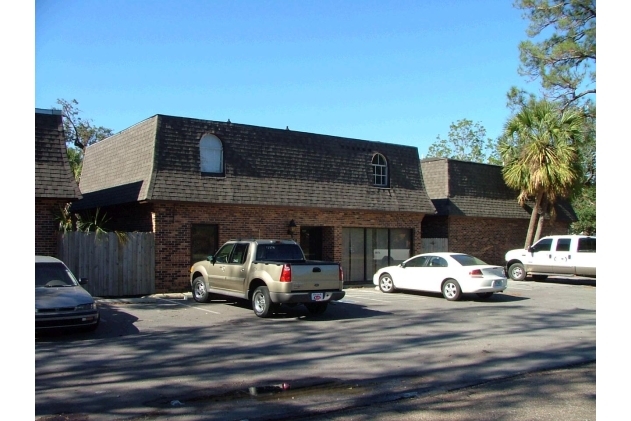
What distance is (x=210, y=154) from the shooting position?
67.8 ft

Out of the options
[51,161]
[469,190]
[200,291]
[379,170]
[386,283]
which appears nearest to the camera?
[200,291]

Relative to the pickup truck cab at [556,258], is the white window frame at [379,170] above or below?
above

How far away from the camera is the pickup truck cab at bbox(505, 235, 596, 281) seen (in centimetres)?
2338

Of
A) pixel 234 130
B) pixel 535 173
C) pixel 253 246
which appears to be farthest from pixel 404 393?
pixel 535 173

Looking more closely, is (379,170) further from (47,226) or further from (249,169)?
(47,226)

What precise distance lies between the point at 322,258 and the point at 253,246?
8373 mm

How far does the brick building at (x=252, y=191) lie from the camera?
766 inches

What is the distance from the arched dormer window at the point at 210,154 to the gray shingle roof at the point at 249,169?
202mm

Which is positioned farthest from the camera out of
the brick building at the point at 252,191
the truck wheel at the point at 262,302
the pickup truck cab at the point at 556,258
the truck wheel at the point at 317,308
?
the pickup truck cab at the point at 556,258

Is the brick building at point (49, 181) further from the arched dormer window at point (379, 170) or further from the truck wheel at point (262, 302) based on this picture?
the arched dormer window at point (379, 170)

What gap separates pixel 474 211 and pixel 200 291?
15.0 metres

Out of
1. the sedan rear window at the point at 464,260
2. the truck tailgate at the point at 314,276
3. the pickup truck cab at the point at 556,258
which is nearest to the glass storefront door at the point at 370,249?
the pickup truck cab at the point at 556,258

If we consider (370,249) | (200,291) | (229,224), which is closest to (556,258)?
(370,249)

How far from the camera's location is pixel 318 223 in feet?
74.1
